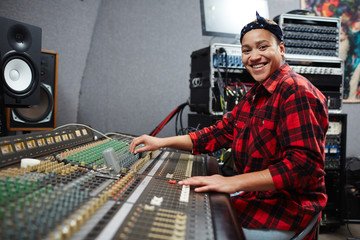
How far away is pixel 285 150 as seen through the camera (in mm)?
804

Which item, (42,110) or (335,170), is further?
(335,170)

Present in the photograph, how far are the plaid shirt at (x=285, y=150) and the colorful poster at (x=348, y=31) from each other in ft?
6.64

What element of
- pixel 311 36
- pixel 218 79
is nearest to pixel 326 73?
pixel 311 36

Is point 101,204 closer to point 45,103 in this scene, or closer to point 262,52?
point 262,52

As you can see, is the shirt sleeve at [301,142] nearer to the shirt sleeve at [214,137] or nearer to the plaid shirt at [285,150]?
the plaid shirt at [285,150]

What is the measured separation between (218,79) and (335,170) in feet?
4.04

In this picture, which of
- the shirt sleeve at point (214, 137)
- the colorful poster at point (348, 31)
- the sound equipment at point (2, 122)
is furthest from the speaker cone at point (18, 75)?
the colorful poster at point (348, 31)

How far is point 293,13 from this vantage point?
2.04 metres

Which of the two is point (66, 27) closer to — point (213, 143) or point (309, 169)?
point (213, 143)

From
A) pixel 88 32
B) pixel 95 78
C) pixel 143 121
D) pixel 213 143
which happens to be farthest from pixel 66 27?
pixel 213 143

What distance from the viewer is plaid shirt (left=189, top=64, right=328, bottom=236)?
0.73 m

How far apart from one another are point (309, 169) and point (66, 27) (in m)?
2.08

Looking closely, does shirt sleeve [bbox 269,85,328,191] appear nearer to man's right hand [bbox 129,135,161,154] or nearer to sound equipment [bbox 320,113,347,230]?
man's right hand [bbox 129,135,161,154]

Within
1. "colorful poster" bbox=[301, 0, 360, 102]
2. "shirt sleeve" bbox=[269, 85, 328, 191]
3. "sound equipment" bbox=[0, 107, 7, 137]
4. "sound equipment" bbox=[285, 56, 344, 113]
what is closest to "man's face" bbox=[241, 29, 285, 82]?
"shirt sleeve" bbox=[269, 85, 328, 191]
